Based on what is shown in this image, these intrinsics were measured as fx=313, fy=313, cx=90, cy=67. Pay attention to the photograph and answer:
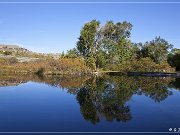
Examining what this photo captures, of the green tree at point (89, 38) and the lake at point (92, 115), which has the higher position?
the green tree at point (89, 38)

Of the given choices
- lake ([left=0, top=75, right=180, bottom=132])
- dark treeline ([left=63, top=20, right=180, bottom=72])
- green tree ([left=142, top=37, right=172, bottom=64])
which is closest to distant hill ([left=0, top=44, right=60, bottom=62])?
dark treeline ([left=63, top=20, right=180, bottom=72])

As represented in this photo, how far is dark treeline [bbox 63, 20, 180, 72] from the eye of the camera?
4475cm

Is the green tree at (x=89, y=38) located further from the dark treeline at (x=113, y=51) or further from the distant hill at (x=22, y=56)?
the distant hill at (x=22, y=56)

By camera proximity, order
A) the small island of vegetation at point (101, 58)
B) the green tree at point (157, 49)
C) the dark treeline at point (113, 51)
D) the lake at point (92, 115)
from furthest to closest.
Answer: the green tree at point (157, 49), the dark treeline at point (113, 51), the small island of vegetation at point (101, 58), the lake at point (92, 115)

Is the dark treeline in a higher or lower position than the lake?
higher

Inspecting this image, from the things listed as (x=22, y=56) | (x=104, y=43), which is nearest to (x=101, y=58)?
(x=104, y=43)

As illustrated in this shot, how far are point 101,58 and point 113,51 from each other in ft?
13.7

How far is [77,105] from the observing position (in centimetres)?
1335

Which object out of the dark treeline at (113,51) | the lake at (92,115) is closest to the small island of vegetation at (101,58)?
the dark treeline at (113,51)

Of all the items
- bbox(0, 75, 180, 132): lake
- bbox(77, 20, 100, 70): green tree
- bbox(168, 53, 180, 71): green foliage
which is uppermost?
bbox(77, 20, 100, 70): green tree

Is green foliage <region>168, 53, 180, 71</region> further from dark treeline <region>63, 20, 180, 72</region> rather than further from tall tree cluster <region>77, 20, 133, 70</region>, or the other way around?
tall tree cluster <region>77, 20, 133, 70</region>

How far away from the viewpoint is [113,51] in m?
50.0

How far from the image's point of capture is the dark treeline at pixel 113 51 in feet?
147

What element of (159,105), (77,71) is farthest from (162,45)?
(159,105)
